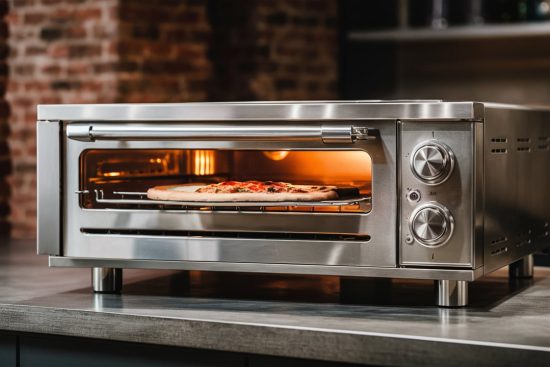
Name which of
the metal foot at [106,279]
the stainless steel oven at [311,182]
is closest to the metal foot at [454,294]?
Result: the stainless steel oven at [311,182]

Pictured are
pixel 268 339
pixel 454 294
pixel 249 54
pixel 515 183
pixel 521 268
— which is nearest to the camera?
pixel 268 339

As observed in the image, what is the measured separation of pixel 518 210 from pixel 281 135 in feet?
1.37

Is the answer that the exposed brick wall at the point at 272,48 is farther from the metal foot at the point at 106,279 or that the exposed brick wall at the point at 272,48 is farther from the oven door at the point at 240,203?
the metal foot at the point at 106,279

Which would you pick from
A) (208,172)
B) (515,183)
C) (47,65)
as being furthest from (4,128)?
(515,183)

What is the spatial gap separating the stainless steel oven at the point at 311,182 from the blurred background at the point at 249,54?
3.68 feet

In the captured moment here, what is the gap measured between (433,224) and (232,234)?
0.31m

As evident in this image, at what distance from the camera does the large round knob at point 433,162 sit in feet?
4.98

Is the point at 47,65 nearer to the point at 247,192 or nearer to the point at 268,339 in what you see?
the point at 247,192

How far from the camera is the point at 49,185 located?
172 centimetres

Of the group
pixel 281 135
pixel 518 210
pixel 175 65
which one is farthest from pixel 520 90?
pixel 281 135

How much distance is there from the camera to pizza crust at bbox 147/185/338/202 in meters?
1.55

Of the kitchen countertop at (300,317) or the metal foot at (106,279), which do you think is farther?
the metal foot at (106,279)

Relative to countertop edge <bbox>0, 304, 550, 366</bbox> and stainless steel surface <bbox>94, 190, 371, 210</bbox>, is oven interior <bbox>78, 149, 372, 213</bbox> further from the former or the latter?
countertop edge <bbox>0, 304, 550, 366</bbox>

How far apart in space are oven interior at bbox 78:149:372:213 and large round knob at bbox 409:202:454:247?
90 millimetres
